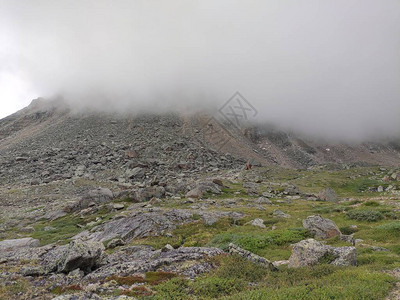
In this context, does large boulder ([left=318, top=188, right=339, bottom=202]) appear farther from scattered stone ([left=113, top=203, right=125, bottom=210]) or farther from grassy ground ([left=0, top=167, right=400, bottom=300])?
scattered stone ([left=113, top=203, right=125, bottom=210])

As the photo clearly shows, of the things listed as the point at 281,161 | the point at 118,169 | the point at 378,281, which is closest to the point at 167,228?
the point at 378,281

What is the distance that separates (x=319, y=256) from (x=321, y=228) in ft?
32.5

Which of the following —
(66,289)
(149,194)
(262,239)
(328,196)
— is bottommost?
(328,196)

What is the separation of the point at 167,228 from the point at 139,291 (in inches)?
805

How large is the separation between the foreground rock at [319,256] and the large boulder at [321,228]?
314 inches

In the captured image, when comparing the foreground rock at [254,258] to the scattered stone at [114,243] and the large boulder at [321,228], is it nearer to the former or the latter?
the large boulder at [321,228]

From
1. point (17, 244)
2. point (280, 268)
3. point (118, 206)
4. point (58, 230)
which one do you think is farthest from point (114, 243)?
point (118, 206)

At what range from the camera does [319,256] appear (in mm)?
15805

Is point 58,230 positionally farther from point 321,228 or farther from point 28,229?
point 321,228

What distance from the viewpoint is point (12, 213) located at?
179 ft

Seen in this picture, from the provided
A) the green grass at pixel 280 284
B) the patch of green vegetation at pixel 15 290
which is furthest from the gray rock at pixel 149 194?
the green grass at pixel 280 284

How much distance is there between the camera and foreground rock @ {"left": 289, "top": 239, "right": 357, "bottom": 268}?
15.5 meters

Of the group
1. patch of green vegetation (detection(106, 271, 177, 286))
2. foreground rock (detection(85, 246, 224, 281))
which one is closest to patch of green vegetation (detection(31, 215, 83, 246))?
foreground rock (detection(85, 246, 224, 281))

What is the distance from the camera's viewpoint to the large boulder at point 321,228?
23953 millimetres
